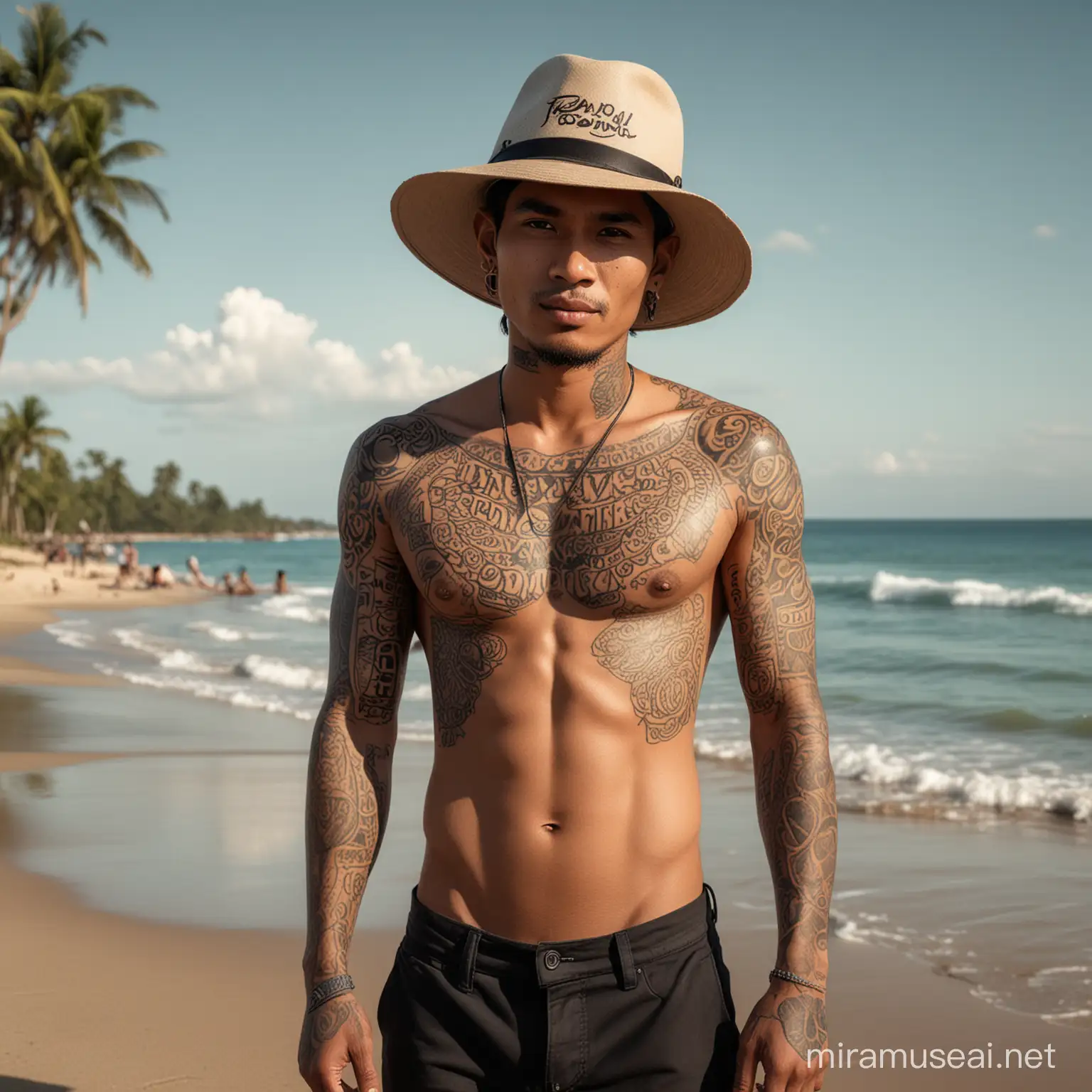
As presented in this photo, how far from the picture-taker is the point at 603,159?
2104 mm

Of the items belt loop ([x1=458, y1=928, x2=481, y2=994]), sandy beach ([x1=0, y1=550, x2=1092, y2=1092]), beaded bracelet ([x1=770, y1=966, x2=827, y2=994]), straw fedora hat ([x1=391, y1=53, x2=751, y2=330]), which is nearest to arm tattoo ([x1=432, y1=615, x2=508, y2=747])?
belt loop ([x1=458, y1=928, x2=481, y2=994])

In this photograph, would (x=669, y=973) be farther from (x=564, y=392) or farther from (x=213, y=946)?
(x=213, y=946)

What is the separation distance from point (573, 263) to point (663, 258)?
31 cm

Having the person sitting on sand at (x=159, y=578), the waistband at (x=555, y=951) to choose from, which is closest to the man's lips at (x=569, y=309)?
the waistband at (x=555, y=951)

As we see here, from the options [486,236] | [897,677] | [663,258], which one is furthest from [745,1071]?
[897,677]

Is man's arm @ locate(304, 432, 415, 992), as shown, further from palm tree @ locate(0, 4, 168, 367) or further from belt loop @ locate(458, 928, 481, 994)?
palm tree @ locate(0, 4, 168, 367)

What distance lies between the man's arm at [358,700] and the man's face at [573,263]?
41 centimetres

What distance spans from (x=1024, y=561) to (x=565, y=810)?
2014 inches

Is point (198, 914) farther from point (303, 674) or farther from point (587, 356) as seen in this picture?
point (303, 674)

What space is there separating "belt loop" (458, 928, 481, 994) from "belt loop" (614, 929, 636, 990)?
0.77 ft

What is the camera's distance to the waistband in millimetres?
2025

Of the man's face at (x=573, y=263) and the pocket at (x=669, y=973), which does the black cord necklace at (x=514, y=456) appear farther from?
the pocket at (x=669, y=973)

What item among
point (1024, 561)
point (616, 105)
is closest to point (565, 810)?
point (616, 105)

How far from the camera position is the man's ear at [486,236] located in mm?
2359
